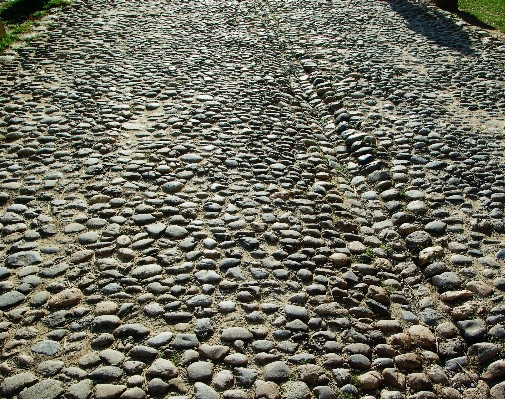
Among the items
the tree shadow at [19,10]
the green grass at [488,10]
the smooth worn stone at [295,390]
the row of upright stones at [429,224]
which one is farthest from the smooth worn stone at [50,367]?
the green grass at [488,10]

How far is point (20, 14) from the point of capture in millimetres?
11195

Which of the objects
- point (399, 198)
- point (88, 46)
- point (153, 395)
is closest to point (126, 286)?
point (153, 395)

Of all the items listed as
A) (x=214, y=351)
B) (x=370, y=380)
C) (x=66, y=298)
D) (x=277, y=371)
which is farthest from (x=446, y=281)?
(x=66, y=298)

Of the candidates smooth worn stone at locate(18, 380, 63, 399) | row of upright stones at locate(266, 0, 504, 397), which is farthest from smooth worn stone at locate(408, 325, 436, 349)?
smooth worn stone at locate(18, 380, 63, 399)

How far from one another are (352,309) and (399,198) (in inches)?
74.6

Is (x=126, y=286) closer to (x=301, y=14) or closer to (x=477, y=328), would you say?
(x=477, y=328)

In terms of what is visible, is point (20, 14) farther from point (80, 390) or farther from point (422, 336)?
point (422, 336)

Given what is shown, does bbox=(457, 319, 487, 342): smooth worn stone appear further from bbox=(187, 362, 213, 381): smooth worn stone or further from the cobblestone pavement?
bbox=(187, 362, 213, 381): smooth worn stone

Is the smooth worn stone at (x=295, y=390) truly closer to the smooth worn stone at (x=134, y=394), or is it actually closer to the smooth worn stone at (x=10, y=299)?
the smooth worn stone at (x=134, y=394)

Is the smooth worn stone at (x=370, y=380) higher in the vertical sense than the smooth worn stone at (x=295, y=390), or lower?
lower

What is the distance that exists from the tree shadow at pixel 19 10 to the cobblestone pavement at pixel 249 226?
2.23 metres

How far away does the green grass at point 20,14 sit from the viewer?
384 inches

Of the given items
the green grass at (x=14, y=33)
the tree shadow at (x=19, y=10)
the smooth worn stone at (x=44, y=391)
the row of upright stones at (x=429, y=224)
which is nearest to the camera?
the smooth worn stone at (x=44, y=391)

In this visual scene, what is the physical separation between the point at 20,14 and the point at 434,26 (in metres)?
9.52
